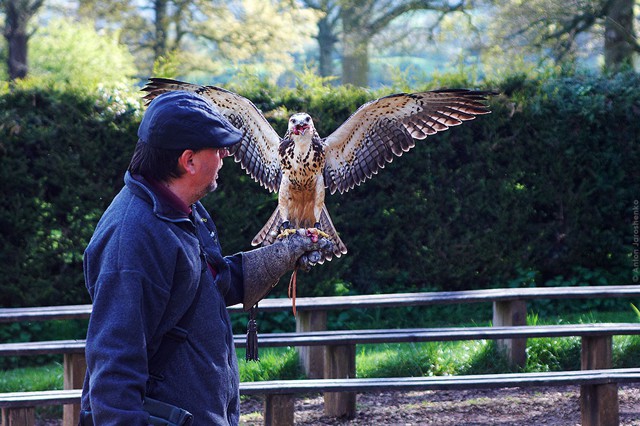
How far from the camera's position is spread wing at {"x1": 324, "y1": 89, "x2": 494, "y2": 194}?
3.97m

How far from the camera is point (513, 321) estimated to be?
566 centimetres

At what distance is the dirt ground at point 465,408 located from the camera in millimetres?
5008

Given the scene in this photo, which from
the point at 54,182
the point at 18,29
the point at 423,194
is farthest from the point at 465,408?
the point at 18,29

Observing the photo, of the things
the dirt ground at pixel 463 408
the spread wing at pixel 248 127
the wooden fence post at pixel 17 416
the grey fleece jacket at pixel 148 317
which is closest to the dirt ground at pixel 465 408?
the dirt ground at pixel 463 408

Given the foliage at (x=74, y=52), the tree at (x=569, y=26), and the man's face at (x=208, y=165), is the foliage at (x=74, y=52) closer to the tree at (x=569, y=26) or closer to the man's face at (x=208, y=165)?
the tree at (x=569, y=26)

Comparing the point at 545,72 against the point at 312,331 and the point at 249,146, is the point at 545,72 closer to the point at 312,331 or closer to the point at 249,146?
the point at 312,331

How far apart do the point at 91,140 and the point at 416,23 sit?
10.8 meters

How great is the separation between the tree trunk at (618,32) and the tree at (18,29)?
963 centimetres

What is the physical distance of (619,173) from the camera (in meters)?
7.38

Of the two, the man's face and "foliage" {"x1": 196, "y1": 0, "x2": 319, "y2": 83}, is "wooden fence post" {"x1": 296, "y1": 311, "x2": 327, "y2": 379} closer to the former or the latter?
the man's face

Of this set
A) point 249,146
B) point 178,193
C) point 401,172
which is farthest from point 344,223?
point 178,193

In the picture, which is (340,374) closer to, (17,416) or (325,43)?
(17,416)

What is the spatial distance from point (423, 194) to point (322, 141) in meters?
3.33

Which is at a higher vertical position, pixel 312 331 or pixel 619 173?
pixel 619 173
